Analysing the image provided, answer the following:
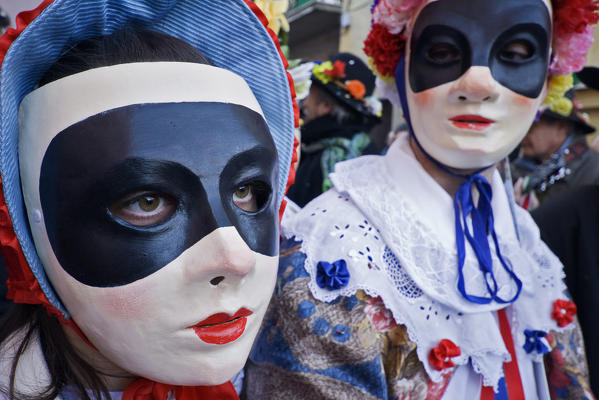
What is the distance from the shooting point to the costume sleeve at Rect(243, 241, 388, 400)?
4.33ft

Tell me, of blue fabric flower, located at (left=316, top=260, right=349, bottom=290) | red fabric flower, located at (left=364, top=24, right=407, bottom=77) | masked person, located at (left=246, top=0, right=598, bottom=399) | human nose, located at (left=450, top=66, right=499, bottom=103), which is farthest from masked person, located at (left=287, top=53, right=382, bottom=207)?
blue fabric flower, located at (left=316, top=260, right=349, bottom=290)

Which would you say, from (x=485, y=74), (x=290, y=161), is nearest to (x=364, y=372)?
(x=290, y=161)

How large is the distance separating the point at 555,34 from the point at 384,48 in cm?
60

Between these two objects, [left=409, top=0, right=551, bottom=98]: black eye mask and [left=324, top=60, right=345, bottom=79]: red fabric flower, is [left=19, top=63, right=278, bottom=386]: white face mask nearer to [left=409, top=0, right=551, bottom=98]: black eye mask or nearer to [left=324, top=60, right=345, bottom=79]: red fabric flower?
[left=409, top=0, right=551, bottom=98]: black eye mask

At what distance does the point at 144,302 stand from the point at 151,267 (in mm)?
65

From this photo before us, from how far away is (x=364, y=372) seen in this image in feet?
4.35

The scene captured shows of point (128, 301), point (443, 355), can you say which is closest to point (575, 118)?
point (443, 355)

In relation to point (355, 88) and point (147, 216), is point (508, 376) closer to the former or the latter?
point (147, 216)

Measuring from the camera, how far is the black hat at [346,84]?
3381 millimetres

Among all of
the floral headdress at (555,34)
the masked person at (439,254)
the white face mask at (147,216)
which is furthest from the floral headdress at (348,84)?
the white face mask at (147,216)

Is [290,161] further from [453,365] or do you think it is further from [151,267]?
[453,365]

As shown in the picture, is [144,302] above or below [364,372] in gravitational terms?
above

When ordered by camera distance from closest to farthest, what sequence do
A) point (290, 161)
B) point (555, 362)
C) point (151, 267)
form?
1. point (151, 267)
2. point (290, 161)
3. point (555, 362)

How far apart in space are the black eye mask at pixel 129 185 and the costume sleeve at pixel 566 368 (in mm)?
1329
